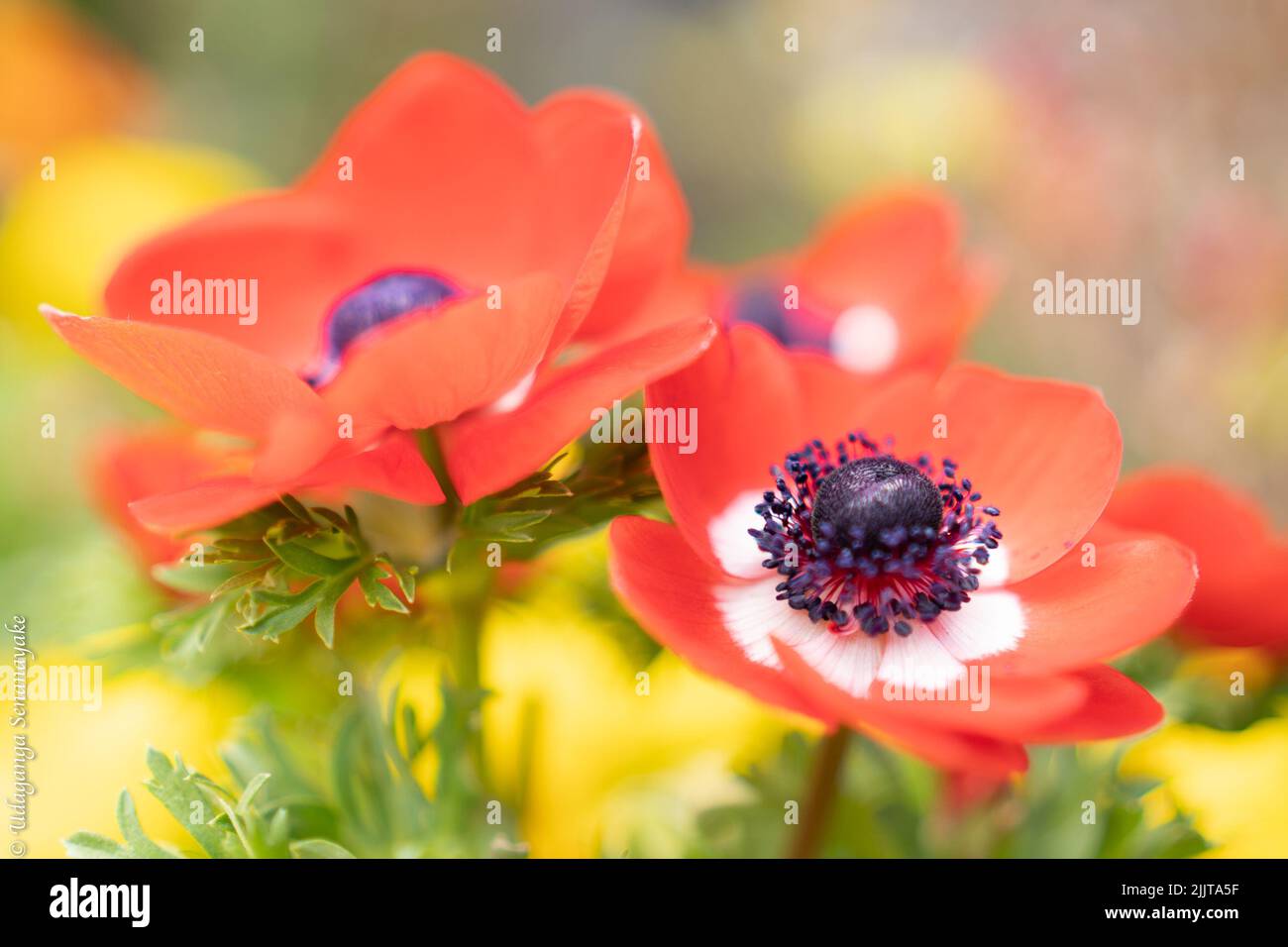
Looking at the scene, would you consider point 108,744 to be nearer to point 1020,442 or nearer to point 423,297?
point 423,297

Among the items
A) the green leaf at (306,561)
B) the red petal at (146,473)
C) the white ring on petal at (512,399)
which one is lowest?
the green leaf at (306,561)

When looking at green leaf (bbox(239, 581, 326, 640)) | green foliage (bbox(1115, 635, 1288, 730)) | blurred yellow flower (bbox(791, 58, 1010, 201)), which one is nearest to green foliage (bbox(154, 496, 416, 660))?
green leaf (bbox(239, 581, 326, 640))

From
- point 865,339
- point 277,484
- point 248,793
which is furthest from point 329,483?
point 865,339

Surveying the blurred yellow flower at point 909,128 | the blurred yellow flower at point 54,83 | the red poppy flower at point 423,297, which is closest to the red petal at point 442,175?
the red poppy flower at point 423,297

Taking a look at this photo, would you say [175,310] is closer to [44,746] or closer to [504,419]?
[504,419]

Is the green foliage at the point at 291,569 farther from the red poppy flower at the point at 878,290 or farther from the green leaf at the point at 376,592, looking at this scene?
the red poppy flower at the point at 878,290
